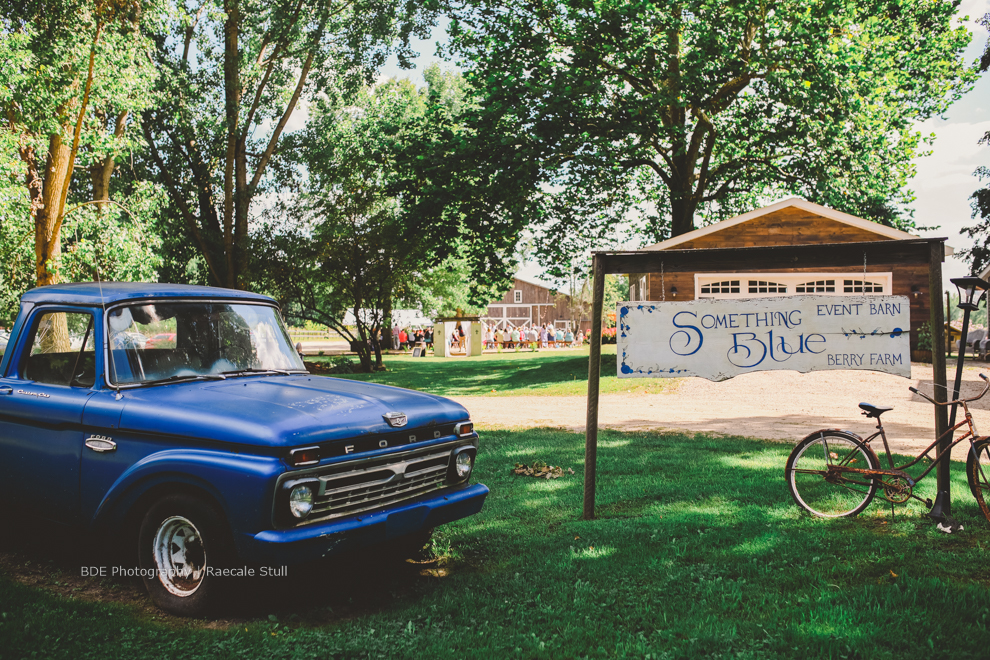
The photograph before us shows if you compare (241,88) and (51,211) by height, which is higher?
(241,88)

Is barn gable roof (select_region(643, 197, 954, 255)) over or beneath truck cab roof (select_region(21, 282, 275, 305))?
over

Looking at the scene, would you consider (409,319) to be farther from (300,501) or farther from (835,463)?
(300,501)

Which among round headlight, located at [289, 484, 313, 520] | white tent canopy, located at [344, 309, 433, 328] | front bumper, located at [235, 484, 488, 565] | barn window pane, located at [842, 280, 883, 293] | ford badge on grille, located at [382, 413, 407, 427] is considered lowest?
front bumper, located at [235, 484, 488, 565]

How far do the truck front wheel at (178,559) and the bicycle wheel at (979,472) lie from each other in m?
5.28

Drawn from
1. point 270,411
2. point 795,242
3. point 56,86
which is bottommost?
point 270,411

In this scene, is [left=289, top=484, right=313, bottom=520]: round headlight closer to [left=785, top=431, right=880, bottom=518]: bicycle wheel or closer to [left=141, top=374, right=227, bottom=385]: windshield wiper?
[left=141, top=374, right=227, bottom=385]: windshield wiper

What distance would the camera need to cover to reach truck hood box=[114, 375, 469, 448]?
3.90 m

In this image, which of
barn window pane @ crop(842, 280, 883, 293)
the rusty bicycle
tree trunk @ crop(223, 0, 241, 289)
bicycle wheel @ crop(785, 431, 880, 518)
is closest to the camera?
the rusty bicycle

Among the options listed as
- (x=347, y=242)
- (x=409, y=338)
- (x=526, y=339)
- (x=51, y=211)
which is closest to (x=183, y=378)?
(x=51, y=211)

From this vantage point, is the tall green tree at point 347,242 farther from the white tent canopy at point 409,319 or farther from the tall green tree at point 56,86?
the white tent canopy at point 409,319

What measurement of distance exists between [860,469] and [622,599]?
8.59 feet

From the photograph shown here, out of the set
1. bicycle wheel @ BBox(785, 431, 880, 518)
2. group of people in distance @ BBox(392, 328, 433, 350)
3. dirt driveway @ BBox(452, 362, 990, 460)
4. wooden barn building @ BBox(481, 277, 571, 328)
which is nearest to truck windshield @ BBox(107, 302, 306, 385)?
bicycle wheel @ BBox(785, 431, 880, 518)

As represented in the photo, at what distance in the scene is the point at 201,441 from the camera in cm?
402

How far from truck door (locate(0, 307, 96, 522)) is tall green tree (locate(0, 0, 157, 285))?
9247 mm
